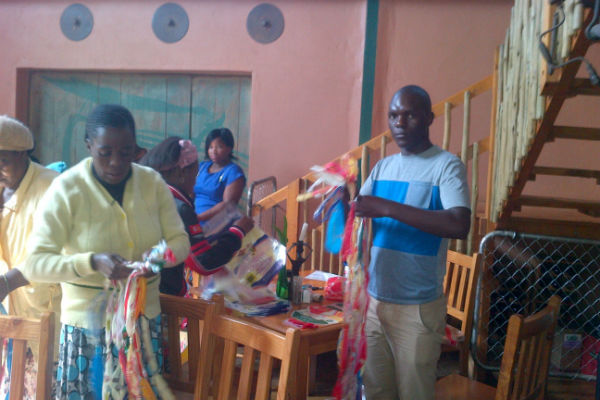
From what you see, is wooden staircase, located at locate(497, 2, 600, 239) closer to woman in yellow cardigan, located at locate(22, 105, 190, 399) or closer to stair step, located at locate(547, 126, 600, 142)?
stair step, located at locate(547, 126, 600, 142)

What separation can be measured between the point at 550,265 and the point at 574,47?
2.13 m

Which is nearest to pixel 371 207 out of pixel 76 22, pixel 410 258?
pixel 410 258

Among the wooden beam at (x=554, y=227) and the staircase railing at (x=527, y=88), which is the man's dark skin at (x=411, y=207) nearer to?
the staircase railing at (x=527, y=88)

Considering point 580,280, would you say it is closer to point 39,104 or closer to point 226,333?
point 226,333

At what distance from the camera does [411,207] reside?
172 cm

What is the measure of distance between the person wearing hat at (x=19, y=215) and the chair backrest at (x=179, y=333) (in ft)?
1.38

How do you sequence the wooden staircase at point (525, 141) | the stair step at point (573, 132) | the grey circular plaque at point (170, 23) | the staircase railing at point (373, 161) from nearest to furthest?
the wooden staircase at point (525, 141) < the stair step at point (573, 132) < the staircase railing at point (373, 161) < the grey circular plaque at point (170, 23)

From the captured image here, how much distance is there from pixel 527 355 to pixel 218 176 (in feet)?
8.94

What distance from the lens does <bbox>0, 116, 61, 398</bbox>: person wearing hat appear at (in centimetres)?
182

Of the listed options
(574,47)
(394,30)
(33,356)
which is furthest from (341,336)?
(394,30)

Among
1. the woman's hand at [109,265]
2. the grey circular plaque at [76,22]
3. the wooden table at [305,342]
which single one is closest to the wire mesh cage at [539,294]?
the wooden table at [305,342]

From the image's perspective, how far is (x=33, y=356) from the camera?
5.71ft

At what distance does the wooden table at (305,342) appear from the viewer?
5.32 ft

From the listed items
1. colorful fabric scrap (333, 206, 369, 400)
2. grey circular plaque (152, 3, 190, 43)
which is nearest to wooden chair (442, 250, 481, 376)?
colorful fabric scrap (333, 206, 369, 400)
